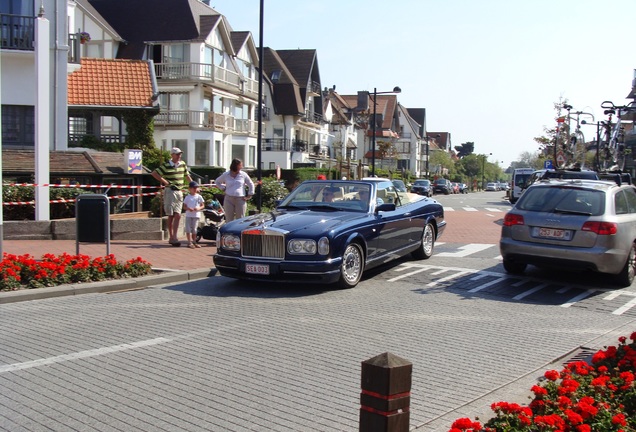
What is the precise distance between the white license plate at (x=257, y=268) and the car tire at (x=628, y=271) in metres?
5.17

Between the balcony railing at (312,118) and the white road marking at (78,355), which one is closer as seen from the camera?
the white road marking at (78,355)

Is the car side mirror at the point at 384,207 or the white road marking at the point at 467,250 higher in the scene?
the car side mirror at the point at 384,207

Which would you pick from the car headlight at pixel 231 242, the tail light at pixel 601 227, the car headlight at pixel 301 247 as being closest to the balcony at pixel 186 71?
the car headlight at pixel 231 242

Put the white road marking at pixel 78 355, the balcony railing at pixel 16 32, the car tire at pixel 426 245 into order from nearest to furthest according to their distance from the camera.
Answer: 1. the white road marking at pixel 78 355
2. the car tire at pixel 426 245
3. the balcony railing at pixel 16 32

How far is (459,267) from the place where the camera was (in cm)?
1248

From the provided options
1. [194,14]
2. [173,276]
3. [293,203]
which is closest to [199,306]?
[173,276]

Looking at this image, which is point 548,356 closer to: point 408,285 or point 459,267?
point 408,285

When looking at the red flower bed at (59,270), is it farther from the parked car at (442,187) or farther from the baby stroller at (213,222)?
the parked car at (442,187)

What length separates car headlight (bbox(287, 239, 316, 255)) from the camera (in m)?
9.55

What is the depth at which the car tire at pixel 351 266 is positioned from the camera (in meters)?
9.93

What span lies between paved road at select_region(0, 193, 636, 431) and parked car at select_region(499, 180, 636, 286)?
460 millimetres

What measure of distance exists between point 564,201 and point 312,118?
193 ft

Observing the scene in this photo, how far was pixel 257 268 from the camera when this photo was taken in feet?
31.8

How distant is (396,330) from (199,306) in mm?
2613
